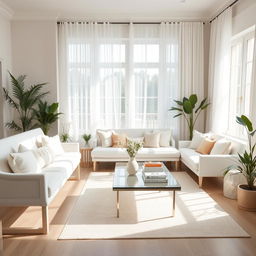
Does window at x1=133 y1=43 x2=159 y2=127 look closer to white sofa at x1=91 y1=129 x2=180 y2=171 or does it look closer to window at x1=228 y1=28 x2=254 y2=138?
white sofa at x1=91 y1=129 x2=180 y2=171

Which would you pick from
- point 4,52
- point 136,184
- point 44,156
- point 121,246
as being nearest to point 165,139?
point 136,184

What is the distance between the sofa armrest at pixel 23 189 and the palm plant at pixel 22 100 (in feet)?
10.5

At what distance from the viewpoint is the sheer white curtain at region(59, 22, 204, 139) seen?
6.26 m

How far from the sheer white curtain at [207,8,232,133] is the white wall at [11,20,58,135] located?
3338 mm

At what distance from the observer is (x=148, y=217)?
342 centimetres

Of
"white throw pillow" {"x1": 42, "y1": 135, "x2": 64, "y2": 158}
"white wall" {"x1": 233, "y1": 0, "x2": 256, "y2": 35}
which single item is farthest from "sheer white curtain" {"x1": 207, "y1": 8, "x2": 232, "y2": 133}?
"white throw pillow" {"x1": 42, "y1": 135, "x2": 64, "y2": 158}

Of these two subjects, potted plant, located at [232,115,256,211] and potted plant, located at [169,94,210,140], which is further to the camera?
potted plant, located at [169,94,210,140]

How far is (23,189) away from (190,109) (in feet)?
13.2

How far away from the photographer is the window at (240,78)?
16.0ft

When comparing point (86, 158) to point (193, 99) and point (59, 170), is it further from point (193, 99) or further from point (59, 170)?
point (193, 99)

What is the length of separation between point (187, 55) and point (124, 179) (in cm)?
372

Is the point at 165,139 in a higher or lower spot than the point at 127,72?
lower

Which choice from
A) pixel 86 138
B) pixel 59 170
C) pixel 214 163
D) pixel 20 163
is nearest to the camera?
pixel 20 163

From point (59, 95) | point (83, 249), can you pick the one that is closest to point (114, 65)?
point (59, 95)
